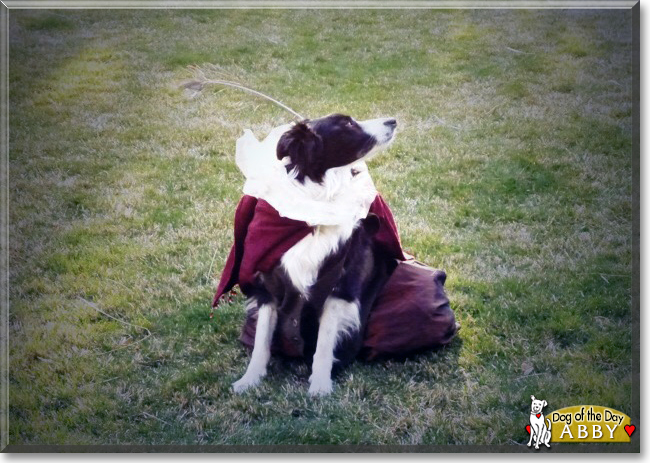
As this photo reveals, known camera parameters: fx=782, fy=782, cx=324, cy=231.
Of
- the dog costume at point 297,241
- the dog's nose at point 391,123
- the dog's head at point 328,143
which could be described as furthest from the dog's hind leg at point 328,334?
the dog's nose at point 391,123

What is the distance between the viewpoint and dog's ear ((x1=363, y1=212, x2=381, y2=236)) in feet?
11.9

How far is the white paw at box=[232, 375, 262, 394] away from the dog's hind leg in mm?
257

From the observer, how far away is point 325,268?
138 inches

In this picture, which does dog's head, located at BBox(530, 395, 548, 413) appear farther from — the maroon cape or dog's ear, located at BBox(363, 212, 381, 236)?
dog's ear, located at BBox(363, 212, 381, 236)

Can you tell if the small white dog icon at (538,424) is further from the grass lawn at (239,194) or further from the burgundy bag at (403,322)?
the burgundy bag at (403,322)

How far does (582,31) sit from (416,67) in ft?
2.87

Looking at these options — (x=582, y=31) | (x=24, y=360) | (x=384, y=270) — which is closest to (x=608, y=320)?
(x=384, y=270)

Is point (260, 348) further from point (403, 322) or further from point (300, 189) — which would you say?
point (300, 189)

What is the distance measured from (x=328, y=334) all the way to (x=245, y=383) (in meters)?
0.46

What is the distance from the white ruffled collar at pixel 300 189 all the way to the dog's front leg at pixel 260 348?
0.54 m

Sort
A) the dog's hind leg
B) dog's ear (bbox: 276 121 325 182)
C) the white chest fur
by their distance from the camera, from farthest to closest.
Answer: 1. the dog's hind leg
2. the white chest fur
3. dog's ear (bbox: 276 121 325 182)

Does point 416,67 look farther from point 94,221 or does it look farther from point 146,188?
point 94,221

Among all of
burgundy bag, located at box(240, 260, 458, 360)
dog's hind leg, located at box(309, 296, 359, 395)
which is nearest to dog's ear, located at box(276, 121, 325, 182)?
dog's hind leg, located at box(309, 296, 359, 395)

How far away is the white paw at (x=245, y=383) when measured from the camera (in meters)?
3.68
